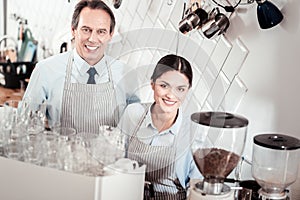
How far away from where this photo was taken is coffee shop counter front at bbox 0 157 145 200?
4.99 ft

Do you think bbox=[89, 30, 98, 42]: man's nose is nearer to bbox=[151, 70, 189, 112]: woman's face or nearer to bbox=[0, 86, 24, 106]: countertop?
bbox=[151, 70, 189, 112]: woman's face

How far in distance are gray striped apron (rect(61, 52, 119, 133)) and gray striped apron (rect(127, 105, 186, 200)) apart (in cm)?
15

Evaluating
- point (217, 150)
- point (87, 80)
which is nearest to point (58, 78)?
point (87, 80)

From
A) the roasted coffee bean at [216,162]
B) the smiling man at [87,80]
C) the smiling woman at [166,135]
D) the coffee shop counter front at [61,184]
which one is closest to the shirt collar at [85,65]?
the smiling man at [87,80]

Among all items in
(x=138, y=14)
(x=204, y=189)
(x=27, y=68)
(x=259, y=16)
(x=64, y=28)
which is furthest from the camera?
(x=27, y=68)

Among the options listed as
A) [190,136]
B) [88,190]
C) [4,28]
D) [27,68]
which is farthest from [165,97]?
[4,28]

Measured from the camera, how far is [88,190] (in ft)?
4.99

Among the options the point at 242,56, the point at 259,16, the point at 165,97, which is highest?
the point at 259,16

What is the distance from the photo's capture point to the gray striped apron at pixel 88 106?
1857mm

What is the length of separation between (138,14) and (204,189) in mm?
665

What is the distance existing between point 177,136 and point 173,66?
0.22 metres

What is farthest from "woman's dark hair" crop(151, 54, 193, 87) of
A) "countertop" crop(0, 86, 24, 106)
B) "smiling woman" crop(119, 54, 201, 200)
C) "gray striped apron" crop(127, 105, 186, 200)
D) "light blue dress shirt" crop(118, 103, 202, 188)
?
"countertop" crop(0, 86, 24, 106)

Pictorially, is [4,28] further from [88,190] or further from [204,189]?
[204,189]

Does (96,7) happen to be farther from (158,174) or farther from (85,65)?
(158,174)
